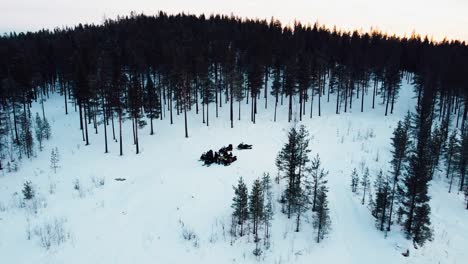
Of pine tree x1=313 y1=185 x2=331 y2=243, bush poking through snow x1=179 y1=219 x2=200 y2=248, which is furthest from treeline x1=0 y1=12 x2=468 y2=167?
pine tree x1=313 y1=185 x2=331 y2=243

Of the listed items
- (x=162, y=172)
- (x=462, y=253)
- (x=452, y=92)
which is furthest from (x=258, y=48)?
(x=462, y=253)

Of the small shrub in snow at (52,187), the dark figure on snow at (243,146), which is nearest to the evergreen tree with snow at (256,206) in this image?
the dark figure on snow at (243,146)

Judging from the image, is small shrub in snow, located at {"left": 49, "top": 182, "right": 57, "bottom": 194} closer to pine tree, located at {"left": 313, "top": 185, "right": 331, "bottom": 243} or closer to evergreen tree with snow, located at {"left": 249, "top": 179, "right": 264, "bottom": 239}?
evergreen tree with snow, located at {"left": 249, "top": 179, "right": 264, "bottom": 239}

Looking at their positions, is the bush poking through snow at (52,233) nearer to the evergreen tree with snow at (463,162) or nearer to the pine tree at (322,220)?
the pine tree at (322,220)

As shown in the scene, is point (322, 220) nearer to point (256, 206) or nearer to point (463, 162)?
point (256, 206)

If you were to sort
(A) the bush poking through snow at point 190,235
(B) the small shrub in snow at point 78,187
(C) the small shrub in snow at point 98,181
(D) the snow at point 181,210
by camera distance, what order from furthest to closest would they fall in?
(C) the small shrub in snow at point 98,181
(B) the small shrub in snow at point 78,187
(A) the bush poking through snow at point 190,235
(D) the snow at point 181,210

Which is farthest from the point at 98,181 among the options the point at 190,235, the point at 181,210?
the point at 190,235
